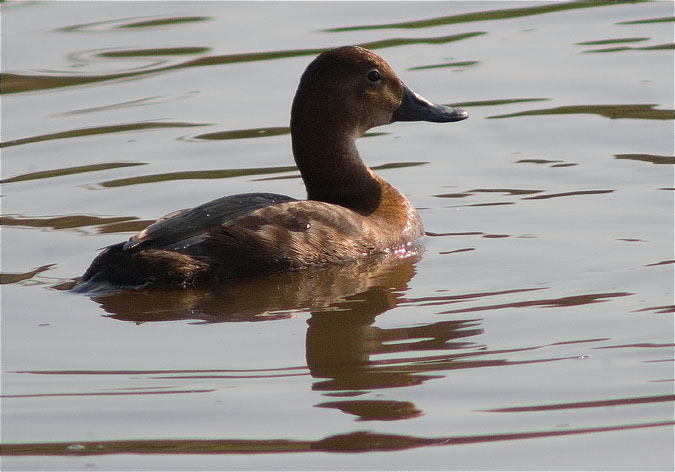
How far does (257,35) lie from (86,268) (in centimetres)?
498

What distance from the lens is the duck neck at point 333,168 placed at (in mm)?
7582

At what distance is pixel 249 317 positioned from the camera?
246 inches

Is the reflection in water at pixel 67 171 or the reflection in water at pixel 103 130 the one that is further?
the reflection in water at pixel 103 130

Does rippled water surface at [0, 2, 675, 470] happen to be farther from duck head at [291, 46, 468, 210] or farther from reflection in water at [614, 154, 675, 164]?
duck head at [291, 46, 468, 210]

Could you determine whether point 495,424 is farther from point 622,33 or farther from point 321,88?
point 622,33

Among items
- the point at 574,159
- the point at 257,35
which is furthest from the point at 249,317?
the point at 257,35

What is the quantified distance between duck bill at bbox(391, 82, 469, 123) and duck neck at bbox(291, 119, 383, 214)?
482 mm

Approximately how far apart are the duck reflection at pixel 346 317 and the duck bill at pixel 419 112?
1.16 meters

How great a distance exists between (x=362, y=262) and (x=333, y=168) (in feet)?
2.30

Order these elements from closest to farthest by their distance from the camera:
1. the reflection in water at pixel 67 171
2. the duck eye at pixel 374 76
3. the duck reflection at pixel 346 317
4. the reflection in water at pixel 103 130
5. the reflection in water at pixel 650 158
→ the duck reflection at pixel 346 317 < the duck eye at pixel 374 76 < the reflection in water at pixel 650 158 < the reflection in water at pixel 67 171 < the reflection in water at pixel 103 130

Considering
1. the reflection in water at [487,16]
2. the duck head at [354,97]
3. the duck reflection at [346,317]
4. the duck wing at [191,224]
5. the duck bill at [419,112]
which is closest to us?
the duck reflection at [346,317]

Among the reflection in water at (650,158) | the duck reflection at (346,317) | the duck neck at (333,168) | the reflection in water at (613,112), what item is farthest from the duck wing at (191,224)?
the reflection in water at (613,112)

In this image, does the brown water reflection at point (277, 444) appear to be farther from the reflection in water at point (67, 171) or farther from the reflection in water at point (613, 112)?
the reflection in water at point (613, 112)

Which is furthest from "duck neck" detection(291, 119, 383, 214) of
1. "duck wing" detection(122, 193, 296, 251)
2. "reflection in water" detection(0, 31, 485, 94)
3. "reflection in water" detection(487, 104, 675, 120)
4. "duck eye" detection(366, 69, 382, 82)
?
"reflection in water" detection(0, 31, 485, 94)
